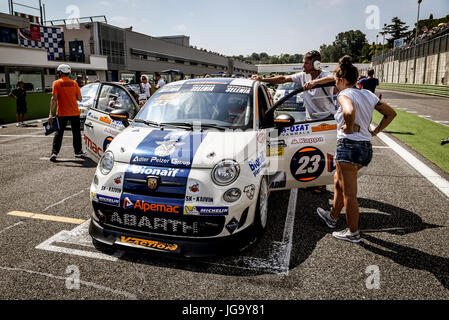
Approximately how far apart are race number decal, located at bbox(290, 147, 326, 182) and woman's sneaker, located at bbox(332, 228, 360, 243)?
30.6 inches

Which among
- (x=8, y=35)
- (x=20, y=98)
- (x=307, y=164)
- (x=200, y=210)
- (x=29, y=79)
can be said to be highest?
(x=8, y=35)

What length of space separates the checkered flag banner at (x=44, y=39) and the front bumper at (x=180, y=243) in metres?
26.2

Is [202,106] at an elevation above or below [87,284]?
above

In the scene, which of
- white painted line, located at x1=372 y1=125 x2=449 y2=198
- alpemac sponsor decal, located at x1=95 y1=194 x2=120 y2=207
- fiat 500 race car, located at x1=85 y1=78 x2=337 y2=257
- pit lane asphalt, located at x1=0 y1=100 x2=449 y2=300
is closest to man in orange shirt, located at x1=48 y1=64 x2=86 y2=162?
pit lane asphalt, located at x1=0 y1=100 x2=449 y2=300

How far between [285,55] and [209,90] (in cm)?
19504

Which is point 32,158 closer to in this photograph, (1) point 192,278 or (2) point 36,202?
(2) point 36,202

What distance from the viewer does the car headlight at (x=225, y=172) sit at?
293 cm

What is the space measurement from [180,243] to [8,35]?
25.4 m

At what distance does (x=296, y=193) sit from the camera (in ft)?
16.8

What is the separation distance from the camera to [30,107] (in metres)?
15.2

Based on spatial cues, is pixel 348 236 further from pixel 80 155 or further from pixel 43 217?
pixel 80 155

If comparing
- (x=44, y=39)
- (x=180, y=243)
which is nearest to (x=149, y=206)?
(x=180, y=243)

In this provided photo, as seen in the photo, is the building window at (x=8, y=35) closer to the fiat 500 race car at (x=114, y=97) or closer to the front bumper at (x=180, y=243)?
the fiat 500 race car at (x=114, y=97)

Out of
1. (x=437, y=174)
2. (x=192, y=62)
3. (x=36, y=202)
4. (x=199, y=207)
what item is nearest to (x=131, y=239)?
(x=199, y=207)
